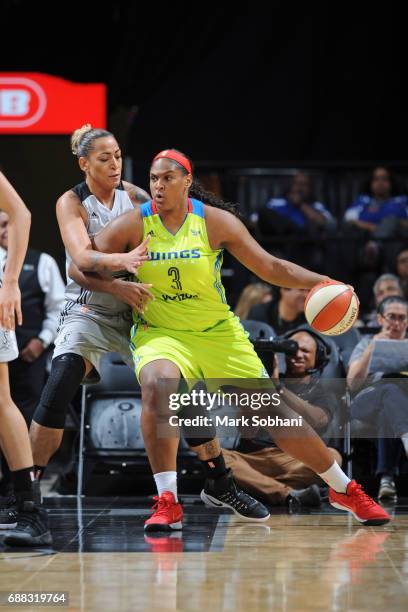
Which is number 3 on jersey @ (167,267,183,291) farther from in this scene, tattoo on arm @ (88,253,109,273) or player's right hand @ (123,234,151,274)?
tattoo on arm @ (88,253,109,273)

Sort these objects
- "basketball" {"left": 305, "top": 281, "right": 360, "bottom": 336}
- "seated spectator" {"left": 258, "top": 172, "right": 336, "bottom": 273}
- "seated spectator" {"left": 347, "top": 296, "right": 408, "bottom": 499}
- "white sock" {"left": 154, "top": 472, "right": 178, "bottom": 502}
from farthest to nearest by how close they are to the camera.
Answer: "seated spectator" {"left": 258, "top": 172, "right": 336, "bottom": 273} < "seated spectator" {"left": 347, "top": 296, "right": 408, "bottom": 499} < "white sock" {"left": 154, "top": 472, "right": 178, "bottom": 502} < "basketball" {"left": 305, "top": 281, "right": 360, "bottom": 336}

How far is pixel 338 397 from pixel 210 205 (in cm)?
171

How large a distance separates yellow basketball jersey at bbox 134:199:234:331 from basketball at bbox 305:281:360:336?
48cm

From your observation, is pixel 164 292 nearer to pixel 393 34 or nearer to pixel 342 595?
pixel 342 595

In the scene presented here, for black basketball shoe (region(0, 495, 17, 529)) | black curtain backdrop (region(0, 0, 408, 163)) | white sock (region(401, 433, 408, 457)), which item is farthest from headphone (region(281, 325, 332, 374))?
black curtain backdrop (region(0, 0, 408, 163))

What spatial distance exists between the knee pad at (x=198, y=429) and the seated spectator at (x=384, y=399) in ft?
4.96

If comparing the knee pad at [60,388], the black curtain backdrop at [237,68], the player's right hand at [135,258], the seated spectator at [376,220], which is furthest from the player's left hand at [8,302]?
the black curtain backdrop at [237,68]

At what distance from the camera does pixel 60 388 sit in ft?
15.8

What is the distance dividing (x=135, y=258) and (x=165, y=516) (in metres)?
1.18

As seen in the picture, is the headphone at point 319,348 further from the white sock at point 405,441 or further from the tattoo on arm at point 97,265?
the tattoo on arm at point 97,265

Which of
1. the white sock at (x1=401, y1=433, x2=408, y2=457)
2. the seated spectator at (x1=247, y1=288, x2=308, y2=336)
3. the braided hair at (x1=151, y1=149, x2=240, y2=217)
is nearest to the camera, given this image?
the braided hair at (x1=151, y1=149, x2=240, y2=217)

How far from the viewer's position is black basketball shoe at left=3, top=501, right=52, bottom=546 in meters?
4.27

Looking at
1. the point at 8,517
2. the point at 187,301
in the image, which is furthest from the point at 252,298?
the point at 8,517

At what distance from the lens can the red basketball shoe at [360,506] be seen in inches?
195
